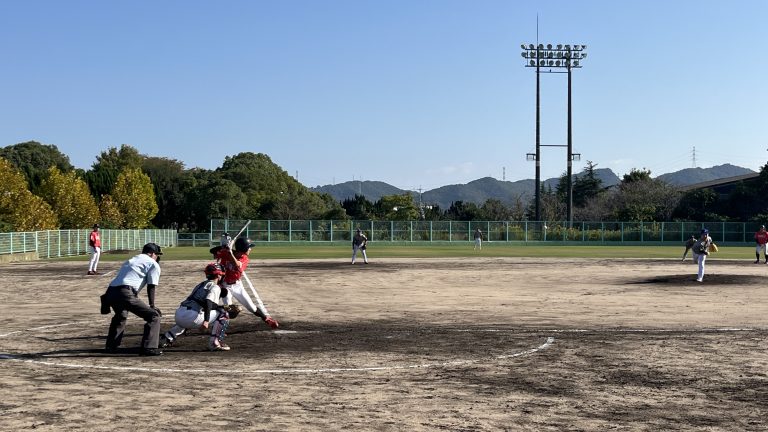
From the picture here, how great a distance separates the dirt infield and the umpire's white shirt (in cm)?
115

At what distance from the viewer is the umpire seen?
41.8ft

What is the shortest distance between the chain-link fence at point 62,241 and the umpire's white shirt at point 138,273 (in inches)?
1473

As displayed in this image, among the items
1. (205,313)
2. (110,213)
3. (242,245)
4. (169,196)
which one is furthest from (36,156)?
(205,313)

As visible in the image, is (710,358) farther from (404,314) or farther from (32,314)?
(32,314)

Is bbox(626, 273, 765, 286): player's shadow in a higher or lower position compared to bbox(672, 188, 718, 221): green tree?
lower

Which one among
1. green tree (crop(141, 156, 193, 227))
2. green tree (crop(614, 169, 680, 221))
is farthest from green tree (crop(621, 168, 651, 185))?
green tree (crop(141, 156, 193, 227))

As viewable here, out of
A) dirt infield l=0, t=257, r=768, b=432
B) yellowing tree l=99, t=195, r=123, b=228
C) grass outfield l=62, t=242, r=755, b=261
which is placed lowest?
dirt infield l=0, t=257, r=768, b=432

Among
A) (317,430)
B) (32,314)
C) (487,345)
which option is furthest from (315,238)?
(317,430)

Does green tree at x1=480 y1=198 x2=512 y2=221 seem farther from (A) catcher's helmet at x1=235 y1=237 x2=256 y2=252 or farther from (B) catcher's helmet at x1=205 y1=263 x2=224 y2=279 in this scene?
(B) catcher's helmet at x1=205 y1=263 x2=224 y2=279

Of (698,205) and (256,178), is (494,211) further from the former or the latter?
(256,178)

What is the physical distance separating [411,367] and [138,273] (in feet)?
14.8

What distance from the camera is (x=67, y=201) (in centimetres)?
7475

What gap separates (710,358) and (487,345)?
3555mm

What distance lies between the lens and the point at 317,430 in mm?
8273
